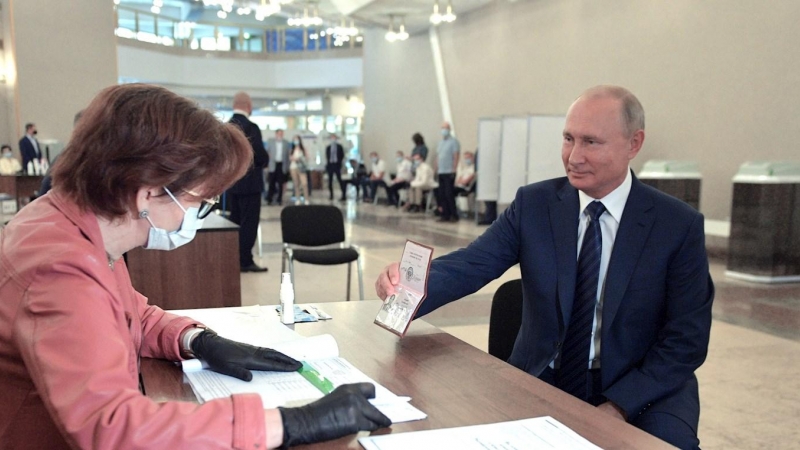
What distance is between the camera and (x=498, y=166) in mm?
11164

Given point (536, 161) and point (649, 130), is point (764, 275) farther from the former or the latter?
point (536, 161)

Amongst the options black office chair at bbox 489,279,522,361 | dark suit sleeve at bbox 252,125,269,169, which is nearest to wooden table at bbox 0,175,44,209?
dark suit sleeve at bbox 252,125,269,169

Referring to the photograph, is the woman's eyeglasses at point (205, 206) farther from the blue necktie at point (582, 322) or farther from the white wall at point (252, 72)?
the white wall at point (252, 72)

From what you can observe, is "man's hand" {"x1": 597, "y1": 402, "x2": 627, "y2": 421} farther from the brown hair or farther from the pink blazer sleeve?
the brown hair

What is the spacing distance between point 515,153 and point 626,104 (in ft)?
28.3

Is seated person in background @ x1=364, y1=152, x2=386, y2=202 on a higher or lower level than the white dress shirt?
lower

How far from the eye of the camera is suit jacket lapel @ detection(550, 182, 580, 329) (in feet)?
6.57

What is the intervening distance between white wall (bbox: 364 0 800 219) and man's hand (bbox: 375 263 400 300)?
22.1 feet

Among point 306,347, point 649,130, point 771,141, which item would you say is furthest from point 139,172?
point 649,130

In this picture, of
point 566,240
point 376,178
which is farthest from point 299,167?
point 566,240

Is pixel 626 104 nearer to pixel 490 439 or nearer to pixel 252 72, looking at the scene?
pixel 490 439

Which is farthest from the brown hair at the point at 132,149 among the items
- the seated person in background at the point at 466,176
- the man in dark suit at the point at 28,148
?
the man in dark suit at the point at 28,148

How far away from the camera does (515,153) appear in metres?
10.5

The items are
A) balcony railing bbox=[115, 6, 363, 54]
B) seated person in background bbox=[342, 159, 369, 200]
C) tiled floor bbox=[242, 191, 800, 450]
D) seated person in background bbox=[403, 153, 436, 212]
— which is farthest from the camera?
balcony railing bbox=[115, 6, 363, 54]
